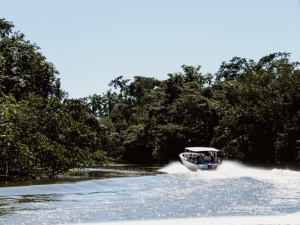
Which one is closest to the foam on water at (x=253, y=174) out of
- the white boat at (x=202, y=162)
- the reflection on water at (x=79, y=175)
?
the white boat at (x=202, y=162)

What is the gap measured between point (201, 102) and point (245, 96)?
12.5 metres

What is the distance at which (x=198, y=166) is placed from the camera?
1710 inches

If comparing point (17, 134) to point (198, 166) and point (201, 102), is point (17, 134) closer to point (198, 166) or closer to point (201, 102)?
point (198, 166)

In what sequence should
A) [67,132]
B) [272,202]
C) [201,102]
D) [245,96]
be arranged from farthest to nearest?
[201,102] → [245,96] → [67,132] → [272,202]

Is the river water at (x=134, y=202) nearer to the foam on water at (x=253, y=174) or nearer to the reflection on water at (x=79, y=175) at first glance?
the reflection on water at (x=79, y=175)

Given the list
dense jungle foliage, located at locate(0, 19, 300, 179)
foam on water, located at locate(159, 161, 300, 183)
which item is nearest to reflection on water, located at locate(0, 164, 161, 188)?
dense jungle foliage, located at locate(0, 19, 300, 179)

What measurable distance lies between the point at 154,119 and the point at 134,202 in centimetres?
5197

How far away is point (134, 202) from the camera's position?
19.1 meters

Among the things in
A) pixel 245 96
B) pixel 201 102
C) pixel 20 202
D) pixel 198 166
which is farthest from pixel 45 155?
pixel 201 102

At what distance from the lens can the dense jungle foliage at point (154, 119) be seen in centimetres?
2664

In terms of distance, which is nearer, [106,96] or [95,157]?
[95,157]

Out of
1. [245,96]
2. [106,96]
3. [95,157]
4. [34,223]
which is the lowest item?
[34,223]

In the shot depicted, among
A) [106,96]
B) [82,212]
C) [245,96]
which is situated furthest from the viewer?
[106,96]

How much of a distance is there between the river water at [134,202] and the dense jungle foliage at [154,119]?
2.95 metres
